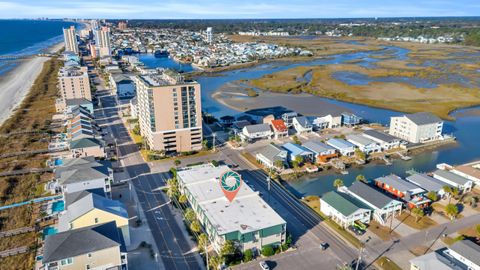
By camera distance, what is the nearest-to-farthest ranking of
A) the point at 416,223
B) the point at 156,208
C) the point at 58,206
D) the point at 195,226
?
the point at 195,226 → the point at 416,223 → the point at 58,206 → the point at 156,208

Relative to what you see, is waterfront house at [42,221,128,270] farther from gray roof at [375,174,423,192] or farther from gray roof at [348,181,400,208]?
gray roof at [375,174,423,192]

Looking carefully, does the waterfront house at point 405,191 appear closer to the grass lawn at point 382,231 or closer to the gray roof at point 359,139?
the grass lawn at point 382,231

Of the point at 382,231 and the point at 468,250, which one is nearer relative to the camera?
the point at 468,250

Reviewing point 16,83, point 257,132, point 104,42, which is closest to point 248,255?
point 257,132

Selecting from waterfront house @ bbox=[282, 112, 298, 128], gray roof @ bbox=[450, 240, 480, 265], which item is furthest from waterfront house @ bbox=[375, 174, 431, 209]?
waterfront house @ bbox=[282, 112, 298, 128]

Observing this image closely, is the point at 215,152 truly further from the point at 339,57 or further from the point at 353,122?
the point at 339,57

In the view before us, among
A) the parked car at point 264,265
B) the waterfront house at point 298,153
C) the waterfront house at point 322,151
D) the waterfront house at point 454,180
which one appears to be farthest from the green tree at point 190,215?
the waterfront house at point 454,180

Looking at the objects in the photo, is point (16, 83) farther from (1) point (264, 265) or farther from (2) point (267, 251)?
(1) point (264, 265)
